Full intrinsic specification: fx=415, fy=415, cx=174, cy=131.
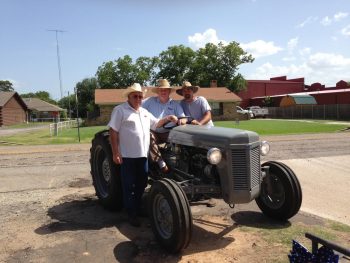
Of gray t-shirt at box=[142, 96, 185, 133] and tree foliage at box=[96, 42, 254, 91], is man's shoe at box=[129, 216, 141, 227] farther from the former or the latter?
tree foliage at box=[96, 42, 254, 91]

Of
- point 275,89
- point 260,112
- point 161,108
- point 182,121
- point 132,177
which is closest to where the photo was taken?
point 132,177

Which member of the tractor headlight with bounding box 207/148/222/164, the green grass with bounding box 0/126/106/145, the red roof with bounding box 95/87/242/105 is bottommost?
the green grass with bounding box 0/126/106/145

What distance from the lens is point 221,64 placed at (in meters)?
65.3

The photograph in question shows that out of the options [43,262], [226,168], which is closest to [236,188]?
[226,168]

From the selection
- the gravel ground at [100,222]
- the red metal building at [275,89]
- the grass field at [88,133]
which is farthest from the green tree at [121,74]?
the gravel ground at [100,222]

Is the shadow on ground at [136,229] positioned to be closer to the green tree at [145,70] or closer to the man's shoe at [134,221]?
the man's shoe at [134,221]

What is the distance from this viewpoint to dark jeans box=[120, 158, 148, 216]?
5828mm

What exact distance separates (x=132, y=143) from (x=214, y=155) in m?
1.31

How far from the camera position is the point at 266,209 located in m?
6.09

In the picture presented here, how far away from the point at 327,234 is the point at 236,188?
1443mm

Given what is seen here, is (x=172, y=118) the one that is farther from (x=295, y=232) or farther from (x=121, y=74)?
(x=121, y=74)

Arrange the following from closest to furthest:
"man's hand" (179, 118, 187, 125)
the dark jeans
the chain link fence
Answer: the dark jeans < "man's hand" (179, 118, 187, 125) < the chain link fence

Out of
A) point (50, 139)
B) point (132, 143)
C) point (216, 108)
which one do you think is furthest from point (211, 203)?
point (216, 108)

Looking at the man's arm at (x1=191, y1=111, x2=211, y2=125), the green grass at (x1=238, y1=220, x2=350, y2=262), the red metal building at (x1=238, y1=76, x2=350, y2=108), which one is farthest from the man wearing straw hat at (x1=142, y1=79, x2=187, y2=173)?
the red metal building at (x1=238, y1=76, x2=350, y2=108)
